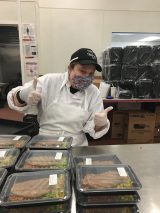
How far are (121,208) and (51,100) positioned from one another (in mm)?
970

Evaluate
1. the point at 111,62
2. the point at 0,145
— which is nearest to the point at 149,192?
the point at 0,145

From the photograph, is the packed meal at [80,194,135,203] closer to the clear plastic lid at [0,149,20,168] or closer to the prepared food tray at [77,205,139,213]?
the prepared food tray at [77,205,139,213]

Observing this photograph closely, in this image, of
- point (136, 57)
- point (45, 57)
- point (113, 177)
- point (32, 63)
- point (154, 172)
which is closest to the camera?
point (113, 177)

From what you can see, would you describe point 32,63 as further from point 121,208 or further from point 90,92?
point 121,208

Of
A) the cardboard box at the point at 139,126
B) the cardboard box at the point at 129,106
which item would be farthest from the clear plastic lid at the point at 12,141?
the cardboard box at the point at 129,106

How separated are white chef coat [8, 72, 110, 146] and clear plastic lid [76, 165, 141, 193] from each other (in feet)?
1.74

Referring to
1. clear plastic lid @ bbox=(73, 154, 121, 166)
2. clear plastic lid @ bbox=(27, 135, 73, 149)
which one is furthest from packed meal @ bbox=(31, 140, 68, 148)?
clear plastic lid @ bbox=(73, 154, 121, 166)

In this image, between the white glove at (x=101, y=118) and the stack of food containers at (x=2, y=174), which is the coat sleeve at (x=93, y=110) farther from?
the stack of food containers at (x=2, y=174)

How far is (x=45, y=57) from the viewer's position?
373cm

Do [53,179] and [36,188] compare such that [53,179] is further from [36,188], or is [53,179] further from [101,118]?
[101,118]

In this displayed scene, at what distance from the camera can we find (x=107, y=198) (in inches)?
29.6

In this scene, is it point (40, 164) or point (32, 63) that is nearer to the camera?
point (40, 164)

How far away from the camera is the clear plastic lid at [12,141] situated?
1.11 m

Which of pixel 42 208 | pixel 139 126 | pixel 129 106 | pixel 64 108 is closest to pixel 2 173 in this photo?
pixel 42 208
